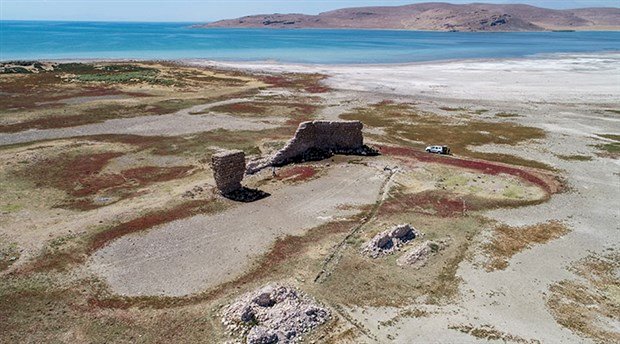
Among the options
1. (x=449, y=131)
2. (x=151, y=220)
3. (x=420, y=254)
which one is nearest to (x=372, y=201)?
(x=420, y=254)

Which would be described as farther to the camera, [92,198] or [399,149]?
[399,149]

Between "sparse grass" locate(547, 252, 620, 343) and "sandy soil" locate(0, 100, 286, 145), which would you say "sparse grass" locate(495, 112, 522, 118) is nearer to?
"sandy soil" locate(0, 100, 286, 145)

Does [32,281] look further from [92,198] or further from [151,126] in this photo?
[151,126]

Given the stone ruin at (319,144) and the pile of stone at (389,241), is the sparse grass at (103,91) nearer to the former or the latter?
the stone ruin at (319,144)

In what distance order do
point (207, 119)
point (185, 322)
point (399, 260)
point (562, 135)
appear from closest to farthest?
point (185, 322)
point (399, 260)
point (562, 135)
point (207, 119)

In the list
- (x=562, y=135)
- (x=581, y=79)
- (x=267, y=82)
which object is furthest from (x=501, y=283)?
(x=581, y=79)

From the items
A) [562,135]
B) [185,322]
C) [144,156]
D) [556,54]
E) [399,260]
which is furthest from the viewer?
[556,54]

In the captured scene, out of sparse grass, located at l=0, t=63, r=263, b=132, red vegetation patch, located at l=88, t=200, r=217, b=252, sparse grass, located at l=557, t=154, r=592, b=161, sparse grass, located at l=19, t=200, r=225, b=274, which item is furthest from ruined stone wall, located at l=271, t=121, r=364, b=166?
sparse grass, located at l=0, t=63, r=263, b=132
